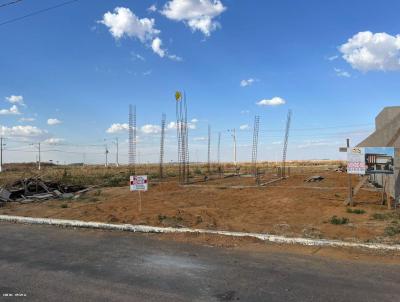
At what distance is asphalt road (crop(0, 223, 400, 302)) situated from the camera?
19.0 feet

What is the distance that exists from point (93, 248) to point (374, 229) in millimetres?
6893

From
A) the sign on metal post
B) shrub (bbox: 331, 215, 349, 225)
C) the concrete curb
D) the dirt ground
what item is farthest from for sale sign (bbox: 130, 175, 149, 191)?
shrub (bbox: 331, 215, 349, 225)

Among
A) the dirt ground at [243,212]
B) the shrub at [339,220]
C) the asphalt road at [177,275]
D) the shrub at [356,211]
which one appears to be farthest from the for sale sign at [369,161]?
the asphalt road at [177,275]

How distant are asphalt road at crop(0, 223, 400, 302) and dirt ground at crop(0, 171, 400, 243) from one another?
2.55m

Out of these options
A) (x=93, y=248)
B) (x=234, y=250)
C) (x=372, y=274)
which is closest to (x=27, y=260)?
(x=93, y=248)

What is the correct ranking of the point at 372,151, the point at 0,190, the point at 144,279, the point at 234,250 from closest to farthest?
the point at 144,279 → the point at 234,250 → the point at 372,151 → the point at 0,190

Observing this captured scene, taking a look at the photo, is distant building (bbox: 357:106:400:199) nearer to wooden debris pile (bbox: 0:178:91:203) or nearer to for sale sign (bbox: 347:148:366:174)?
for sale sign (bbox: 347:148:366:174)

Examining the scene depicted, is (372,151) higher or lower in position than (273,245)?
higher

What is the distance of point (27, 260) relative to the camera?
803 cm

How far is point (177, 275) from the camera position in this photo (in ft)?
22.2

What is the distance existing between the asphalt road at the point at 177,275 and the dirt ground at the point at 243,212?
2.55m

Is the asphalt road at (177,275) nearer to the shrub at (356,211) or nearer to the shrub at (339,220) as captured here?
the shrub at (339,220)

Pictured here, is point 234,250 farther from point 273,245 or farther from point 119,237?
point 119,237

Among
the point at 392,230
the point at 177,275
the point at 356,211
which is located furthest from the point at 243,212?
the point at 177,275
